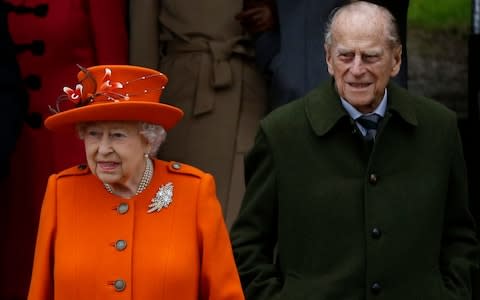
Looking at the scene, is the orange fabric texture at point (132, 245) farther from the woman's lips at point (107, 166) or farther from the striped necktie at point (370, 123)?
the striped necktie at point (370, 123)

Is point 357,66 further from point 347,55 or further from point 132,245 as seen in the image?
point 132,245

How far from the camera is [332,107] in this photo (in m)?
5.81

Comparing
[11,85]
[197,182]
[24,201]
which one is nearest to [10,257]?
[24,201]

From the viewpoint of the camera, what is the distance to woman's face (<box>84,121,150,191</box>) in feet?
17.4

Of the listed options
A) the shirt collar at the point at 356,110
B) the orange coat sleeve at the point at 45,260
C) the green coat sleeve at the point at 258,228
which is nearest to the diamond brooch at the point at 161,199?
the orange coat sleeve at the point at 45,260

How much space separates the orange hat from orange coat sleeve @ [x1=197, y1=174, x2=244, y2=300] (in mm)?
331

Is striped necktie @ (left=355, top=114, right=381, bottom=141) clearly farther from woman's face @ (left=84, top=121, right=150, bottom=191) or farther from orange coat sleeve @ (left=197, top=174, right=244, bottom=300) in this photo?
woman's face @ (left=84, top=121, right=150, bottom=191)

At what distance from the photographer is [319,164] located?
19.0 feet

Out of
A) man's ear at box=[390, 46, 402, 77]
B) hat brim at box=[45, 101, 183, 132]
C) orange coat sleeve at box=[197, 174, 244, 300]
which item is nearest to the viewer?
hat brim at box=[45, 101, 183, 132]

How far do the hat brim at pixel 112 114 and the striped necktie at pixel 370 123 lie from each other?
757 millimetres

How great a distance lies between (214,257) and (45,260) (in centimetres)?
56

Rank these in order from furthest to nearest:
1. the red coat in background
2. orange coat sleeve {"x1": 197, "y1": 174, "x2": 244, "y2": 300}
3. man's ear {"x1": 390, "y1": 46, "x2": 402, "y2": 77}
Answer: the red coat in background
man's ear {"x1": 390, "y1": 46, "x2": 402, "y2": 77}
orange coat sleeve {"x1": 197, "y1": 174, "x2": 244, "y2": 300}

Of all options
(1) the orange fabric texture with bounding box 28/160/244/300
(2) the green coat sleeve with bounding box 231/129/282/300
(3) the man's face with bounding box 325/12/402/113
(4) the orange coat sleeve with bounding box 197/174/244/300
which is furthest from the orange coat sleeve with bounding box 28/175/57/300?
(3) the man's face with bounding box 325/12/402/113

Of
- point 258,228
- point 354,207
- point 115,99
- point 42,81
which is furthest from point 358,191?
point 42,81
